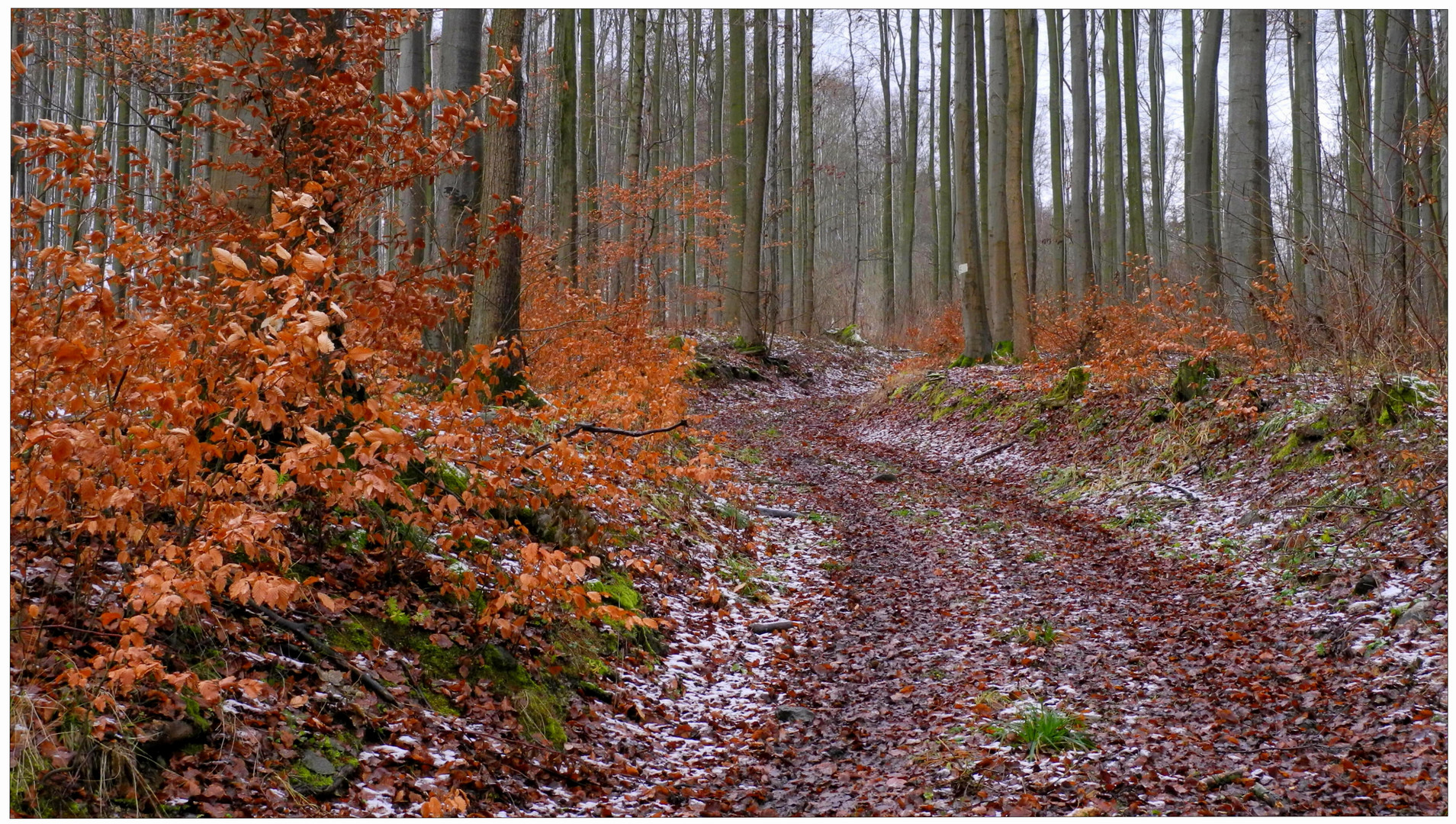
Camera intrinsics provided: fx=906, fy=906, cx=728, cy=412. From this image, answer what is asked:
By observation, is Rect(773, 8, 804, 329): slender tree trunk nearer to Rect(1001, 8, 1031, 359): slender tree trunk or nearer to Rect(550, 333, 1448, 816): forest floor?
Rect(1001, 8, 1031, 359): slender tree trunk

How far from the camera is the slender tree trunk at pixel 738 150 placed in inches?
715

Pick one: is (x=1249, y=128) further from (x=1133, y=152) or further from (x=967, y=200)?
(x=1133, y=152)

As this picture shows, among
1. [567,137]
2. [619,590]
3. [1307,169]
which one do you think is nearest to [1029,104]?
[1307,169]

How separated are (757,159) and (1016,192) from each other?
5.39 m

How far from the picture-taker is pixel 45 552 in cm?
369

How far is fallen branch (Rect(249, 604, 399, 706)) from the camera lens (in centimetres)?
388

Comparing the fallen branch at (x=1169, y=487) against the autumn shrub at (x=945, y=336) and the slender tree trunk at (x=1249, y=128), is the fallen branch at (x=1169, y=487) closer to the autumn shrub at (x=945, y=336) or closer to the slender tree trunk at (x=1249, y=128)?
the slender tree trunk at (x=1249, y=128)

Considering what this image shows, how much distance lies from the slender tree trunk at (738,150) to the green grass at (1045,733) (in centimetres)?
1522

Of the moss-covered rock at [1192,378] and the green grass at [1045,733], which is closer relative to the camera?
the green grass at [1045,733]

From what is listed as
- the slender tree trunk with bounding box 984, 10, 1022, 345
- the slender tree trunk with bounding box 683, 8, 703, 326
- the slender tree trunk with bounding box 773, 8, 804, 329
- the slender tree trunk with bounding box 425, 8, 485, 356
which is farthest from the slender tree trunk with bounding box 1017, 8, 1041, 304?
the slender tree trunk with bounding box 425, 8, 485, 356

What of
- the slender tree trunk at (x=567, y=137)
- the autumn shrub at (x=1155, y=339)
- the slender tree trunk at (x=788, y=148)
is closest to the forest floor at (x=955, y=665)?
the autumn shrub at (x=1155, y=339)

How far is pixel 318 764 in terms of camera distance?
3326mm

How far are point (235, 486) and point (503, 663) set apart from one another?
1583 mm

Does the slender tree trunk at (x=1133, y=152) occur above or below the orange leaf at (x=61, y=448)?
above
